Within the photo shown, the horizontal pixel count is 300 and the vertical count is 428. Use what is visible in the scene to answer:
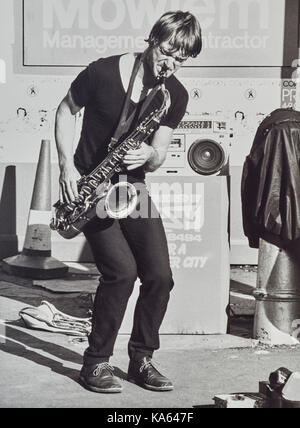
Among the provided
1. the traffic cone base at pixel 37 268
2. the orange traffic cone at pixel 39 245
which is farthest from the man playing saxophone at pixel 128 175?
the traffic cone base at pixel 37 268

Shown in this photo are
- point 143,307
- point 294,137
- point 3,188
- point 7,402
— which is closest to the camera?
point 7,402

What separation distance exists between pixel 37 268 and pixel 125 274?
8.41 ft

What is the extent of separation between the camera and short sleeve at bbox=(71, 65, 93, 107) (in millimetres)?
4512

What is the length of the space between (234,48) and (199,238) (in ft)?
3.76

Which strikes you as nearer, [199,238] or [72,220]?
[72,220]

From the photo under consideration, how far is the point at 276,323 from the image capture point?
539 cm

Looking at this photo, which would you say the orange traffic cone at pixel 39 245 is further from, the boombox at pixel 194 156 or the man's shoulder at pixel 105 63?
the man's shoulder at pixel 105 63

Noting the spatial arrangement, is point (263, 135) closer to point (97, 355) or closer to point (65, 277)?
point (97, 355)

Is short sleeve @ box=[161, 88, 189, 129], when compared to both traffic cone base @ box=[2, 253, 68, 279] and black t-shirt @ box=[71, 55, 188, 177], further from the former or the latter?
traffic cone base @ box=[2, 253, 68, 279]

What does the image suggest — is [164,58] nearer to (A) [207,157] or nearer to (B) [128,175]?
(B) [128,175]

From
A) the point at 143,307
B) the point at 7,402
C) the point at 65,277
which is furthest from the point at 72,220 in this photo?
the point at 65,277


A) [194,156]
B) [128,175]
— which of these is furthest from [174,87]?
[194,156]

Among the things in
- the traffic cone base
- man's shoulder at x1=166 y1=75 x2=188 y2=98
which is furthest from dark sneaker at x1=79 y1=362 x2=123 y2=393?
the traffic cone base

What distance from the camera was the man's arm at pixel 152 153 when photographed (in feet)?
14.4
